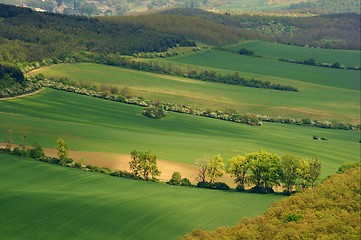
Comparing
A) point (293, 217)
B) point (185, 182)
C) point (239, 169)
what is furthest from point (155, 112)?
point (293, 217)

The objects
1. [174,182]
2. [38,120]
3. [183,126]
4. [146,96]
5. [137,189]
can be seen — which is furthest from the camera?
[146,96]

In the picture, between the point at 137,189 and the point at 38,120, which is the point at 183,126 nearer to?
the point at 38,120

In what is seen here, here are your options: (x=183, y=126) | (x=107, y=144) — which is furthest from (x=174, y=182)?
(x=183, y=126)

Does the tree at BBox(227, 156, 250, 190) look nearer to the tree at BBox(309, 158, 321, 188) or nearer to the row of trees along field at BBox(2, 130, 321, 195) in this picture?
the row of trees along field at BBox(2, 130, 321, 195)

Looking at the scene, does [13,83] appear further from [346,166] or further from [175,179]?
[346,166]

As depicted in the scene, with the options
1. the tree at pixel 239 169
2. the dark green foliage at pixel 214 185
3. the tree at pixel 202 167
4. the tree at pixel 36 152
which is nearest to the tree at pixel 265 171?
the tree at pixel 239 169

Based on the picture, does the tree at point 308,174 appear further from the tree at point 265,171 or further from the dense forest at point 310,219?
the dense forest at point 310,219
